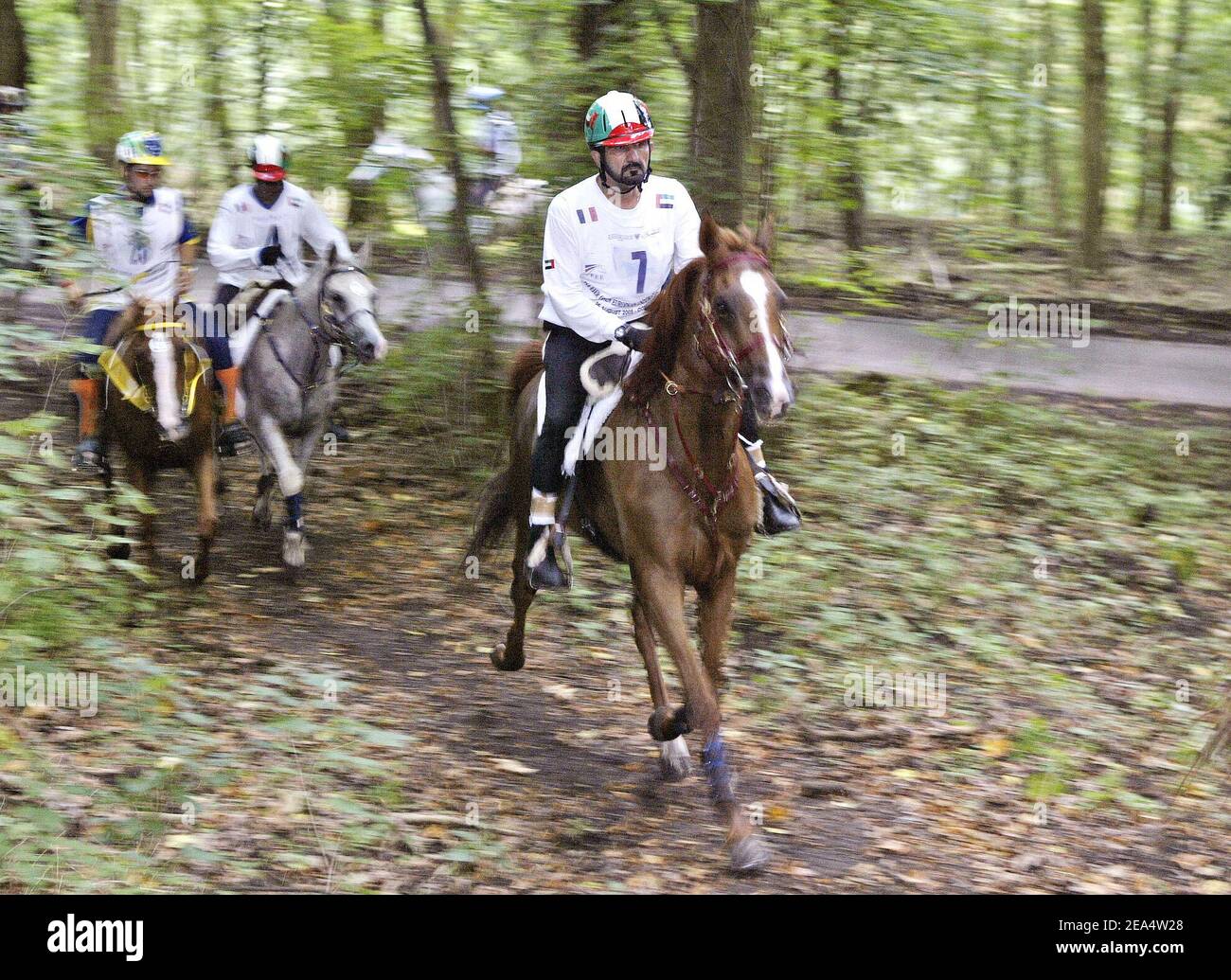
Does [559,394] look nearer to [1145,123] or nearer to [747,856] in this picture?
[747,856]

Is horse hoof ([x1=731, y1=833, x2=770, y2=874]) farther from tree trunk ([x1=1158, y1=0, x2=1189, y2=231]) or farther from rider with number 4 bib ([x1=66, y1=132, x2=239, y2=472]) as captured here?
tree trunk ([x1=1158, y1=0, x2=1189, y2=231])

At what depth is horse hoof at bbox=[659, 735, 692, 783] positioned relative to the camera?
6980 mm

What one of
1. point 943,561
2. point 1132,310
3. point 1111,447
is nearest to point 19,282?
point 943,561

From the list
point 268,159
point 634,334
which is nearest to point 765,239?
point 634,334

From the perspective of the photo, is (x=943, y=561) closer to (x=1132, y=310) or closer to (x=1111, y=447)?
(x=1111, y=447)

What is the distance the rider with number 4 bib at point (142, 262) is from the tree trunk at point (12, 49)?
16.6 ft

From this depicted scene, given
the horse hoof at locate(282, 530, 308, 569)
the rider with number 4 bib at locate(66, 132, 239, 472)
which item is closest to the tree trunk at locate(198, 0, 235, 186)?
the rider with number 4 bib at locate(66, 132, 239, 472)

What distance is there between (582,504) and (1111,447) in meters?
7.71

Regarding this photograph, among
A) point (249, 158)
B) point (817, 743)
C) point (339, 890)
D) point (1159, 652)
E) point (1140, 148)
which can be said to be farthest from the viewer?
point (1140, 148)

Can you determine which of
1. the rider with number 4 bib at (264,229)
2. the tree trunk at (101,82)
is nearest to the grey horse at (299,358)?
the rider with number 4 bib at (264,229)

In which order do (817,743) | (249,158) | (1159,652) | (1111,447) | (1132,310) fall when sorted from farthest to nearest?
(1132,310), (1111,447), (249,158), (1159,652), (817,743)

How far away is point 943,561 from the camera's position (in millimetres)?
10664

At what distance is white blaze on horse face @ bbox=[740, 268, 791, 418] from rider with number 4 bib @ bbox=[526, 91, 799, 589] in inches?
35.0

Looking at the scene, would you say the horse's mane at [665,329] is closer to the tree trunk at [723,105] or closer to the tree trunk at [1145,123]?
the tree trunk at [723,105]
